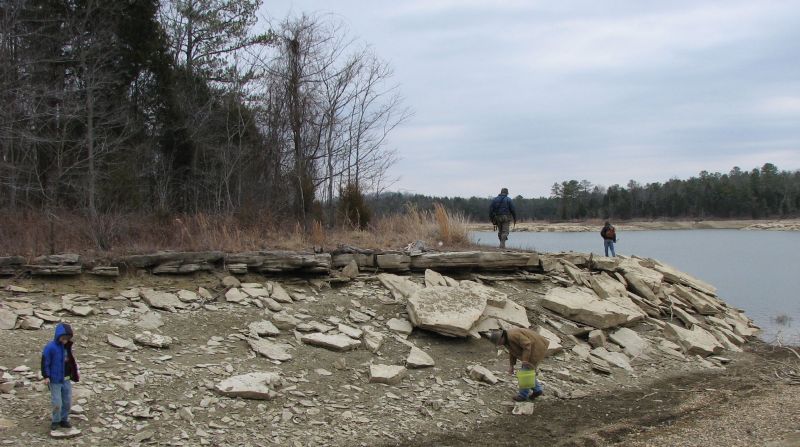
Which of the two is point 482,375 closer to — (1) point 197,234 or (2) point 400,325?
(2) point 400,325

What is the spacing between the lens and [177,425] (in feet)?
19.5

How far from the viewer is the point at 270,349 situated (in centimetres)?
769

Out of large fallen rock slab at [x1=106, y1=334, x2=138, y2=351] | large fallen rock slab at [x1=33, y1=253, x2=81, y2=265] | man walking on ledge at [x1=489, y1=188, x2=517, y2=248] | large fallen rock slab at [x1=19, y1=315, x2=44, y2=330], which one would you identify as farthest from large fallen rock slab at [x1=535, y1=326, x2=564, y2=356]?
large fallen rock slab at [x1=33, y1=253, x2=81, y2=265]

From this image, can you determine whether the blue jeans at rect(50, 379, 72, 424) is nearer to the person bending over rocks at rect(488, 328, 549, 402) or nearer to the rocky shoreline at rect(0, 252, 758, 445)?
the rocky shoreline at rect(0, 252, 758, 445)

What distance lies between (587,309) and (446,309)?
301 cm

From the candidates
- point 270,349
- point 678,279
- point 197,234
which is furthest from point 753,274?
point 270,349

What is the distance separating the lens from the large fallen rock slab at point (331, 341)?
8016 millimetres

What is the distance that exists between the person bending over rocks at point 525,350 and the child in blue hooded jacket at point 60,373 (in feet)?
16.1

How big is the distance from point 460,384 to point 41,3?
44.2 feet

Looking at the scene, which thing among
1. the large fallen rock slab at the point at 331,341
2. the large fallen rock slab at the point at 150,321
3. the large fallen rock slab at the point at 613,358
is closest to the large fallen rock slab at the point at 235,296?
the large fallen rock slab at the point at 150,321

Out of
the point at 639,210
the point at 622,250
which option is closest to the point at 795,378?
the point at 622,250

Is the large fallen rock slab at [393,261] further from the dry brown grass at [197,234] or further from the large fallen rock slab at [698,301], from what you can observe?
the large fallen rock slab at [698,301]

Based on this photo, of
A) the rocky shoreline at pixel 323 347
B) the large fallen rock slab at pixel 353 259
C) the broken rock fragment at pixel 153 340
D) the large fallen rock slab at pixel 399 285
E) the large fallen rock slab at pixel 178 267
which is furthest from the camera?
the large fallen rock slab at pixel 353 259

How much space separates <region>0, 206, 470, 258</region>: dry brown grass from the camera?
9.24m
